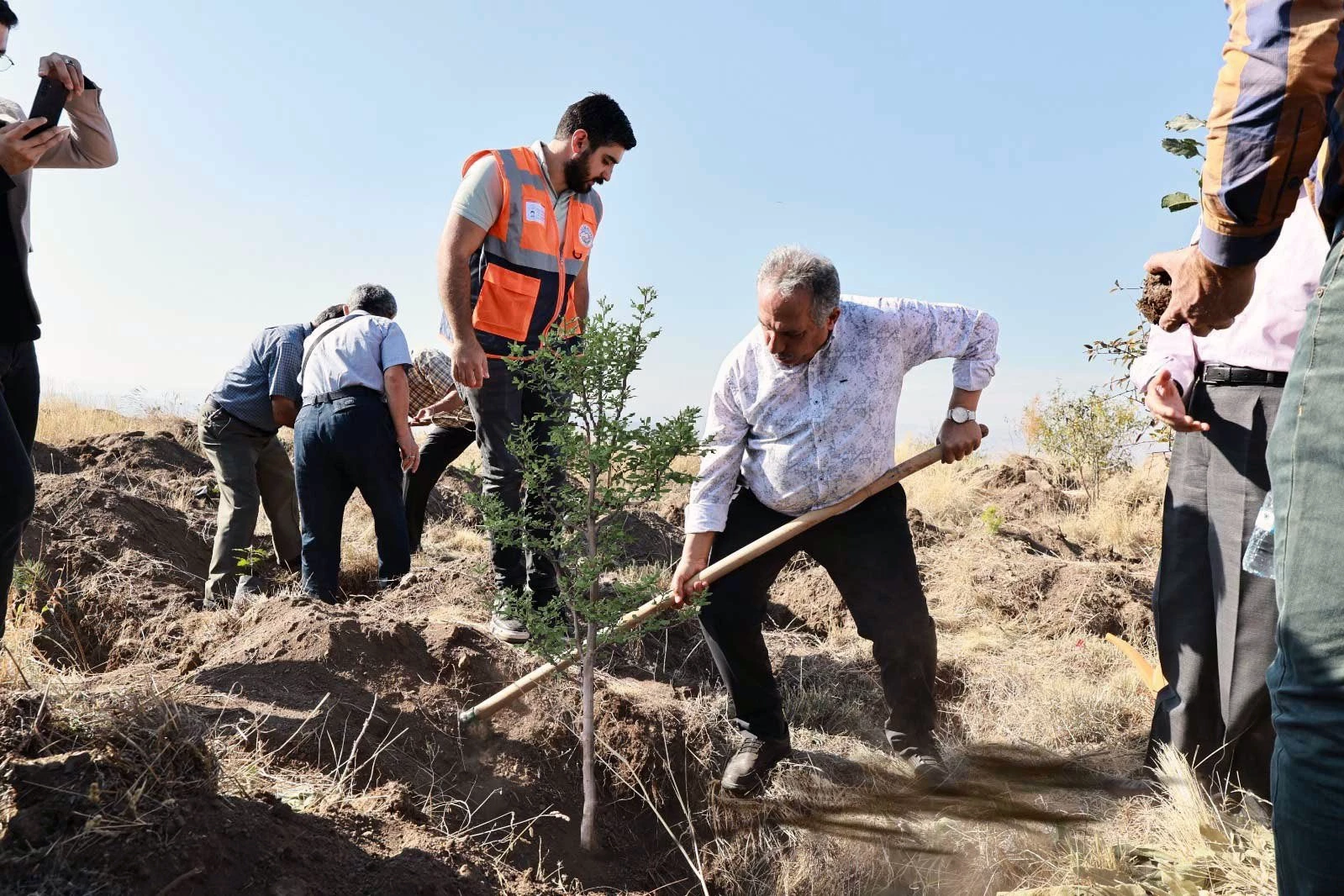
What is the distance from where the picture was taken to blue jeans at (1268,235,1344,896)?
1.14m

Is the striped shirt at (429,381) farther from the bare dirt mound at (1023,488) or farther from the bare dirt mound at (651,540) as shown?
the bare dirt mound at (1023,488)

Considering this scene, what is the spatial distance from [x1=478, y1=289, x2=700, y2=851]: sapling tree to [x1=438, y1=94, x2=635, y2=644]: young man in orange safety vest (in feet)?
2.77

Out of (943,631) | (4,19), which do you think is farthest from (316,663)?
(943,631)

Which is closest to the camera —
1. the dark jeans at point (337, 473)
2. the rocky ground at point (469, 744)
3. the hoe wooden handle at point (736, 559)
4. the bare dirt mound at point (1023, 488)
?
the rocky ground at point (469, 744)

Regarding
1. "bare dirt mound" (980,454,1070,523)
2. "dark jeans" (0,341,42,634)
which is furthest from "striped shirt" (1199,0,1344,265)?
"bare dirt mound" (980,454,1070,523)

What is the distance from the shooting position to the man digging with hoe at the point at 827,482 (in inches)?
127

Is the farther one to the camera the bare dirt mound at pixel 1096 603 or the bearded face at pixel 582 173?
the bare dirt mound at pixel 1096 603

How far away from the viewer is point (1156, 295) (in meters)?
2.19

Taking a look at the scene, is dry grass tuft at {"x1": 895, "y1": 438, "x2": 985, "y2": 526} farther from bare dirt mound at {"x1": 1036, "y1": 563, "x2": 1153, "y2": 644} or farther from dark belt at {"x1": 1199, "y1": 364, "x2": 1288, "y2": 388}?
dark belt at {"x1": 1199, "y1": 364, "x2": 1288, "y2": 388}

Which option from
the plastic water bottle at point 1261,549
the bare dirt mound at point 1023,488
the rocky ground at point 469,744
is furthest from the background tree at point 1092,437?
the plastic water bottle at point 1261,549

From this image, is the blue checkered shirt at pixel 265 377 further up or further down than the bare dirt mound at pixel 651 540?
further up

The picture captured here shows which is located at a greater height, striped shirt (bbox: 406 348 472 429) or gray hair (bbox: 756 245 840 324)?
gray hair (bbox: 756 245 840 324)

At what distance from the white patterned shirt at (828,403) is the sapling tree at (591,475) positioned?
0.38 metres

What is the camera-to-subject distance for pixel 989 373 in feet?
11.0
